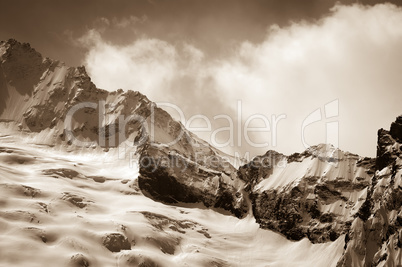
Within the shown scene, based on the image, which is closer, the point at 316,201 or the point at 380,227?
the point at 380,227

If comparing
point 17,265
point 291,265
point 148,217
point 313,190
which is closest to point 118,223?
point 148,217

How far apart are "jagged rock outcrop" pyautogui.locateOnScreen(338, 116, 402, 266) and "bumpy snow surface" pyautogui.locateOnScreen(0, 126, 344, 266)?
1291 cm

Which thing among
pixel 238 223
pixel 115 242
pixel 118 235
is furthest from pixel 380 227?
pixel 115 242

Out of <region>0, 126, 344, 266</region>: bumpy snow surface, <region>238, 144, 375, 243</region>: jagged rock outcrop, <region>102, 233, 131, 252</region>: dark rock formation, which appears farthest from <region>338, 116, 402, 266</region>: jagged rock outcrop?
<region>102, 233, 131, 252</region>: dark rock formation

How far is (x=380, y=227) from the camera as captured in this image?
487 ft

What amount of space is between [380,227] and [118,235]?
71514 millimetres

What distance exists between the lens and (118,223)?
165875mm

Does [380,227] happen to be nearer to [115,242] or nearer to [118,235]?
[118,235]

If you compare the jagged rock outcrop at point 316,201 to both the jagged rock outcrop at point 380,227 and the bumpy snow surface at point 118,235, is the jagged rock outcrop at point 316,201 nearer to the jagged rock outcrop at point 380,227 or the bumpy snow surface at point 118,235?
the bumpy snow surface at point 118,235

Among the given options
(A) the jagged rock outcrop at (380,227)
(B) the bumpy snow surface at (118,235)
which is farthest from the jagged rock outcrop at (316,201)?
(A) the jagged rock outcrop at (380,227)

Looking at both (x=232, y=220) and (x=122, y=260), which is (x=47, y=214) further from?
(x=232, y=220)

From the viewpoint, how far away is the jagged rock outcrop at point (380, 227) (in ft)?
461

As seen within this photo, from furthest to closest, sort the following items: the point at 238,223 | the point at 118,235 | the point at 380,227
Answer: the point at 238,223
the point at 118,235
the point at 380,227

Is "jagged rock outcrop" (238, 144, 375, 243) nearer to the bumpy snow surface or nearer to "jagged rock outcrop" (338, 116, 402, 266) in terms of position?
the bumpy snow surface
